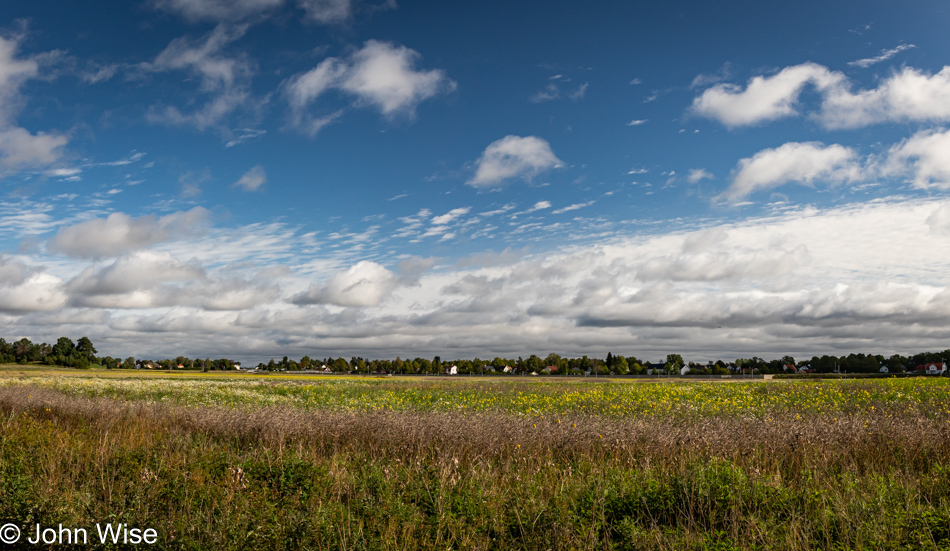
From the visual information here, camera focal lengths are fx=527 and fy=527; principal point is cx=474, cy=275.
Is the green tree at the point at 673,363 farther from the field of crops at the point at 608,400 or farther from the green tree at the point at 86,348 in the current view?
the green tree at the point at 86,348

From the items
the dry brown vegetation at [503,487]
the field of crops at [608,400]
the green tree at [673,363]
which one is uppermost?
the dry brown vegetation at [503,487]

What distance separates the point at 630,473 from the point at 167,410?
13343 mm

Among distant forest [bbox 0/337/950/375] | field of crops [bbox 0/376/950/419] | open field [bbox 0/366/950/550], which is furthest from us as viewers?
distant forest [bbox 0/337/950/375]

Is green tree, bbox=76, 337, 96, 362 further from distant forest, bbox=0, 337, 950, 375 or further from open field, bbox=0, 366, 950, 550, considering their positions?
open field, bbox=0, 366, 950, 550

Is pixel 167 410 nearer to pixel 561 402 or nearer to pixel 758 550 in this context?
pixel 561 402

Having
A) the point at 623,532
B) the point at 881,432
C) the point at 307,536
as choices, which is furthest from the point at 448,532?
the point at 881,432

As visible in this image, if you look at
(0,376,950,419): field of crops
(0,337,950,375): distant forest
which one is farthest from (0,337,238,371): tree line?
(0,376,950,419): field of crops

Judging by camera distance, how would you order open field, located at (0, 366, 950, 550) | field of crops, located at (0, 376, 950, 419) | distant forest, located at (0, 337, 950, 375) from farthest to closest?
distant forest, located at (0, 337, 950, 375) < field of crops, located at (0, 376, 950, 419) < open field, located at (0, 366, 950, 550)

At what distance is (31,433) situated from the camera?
10.4 metres

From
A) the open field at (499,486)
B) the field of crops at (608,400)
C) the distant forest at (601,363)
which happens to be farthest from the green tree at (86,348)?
the open field at (499,486)

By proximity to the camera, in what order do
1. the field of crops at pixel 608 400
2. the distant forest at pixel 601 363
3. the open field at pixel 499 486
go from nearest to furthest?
the open field at pixel 499 486 → the field of crops at pixel 608 400 → the distant forest at pixel 601 363

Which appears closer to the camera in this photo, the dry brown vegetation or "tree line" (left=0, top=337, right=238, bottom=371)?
the dry brown vegetation

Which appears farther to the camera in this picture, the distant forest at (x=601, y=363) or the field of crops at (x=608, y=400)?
the distant forest at (x=601, y=363)

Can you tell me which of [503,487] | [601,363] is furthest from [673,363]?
[503,487]
